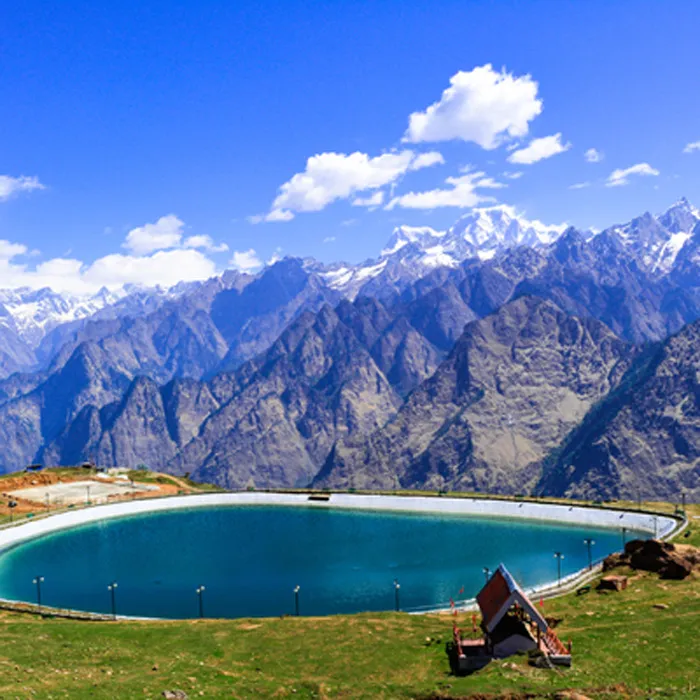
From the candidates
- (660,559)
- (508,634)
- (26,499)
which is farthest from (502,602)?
(26,499)

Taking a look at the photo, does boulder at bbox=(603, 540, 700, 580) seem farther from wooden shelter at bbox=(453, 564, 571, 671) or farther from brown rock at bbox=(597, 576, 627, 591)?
wooden shelter at bbox=(453, 564, 571, 671)

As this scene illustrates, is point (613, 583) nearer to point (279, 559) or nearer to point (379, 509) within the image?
point (279, 559)

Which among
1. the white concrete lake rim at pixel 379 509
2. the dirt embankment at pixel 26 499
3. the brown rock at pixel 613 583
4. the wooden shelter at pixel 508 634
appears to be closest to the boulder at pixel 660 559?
the brown rock at pixel 613 583

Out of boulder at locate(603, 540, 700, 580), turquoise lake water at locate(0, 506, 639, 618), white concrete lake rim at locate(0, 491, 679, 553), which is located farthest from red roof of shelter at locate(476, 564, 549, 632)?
white concrete lake rim at locate(0, 491, 679, 553)

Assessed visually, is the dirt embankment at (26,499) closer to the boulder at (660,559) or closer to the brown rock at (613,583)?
the boulder at (660,559)

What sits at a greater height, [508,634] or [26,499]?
[508,634]

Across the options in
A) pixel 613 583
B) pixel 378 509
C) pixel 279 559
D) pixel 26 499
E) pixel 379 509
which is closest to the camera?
pixel 613 583
